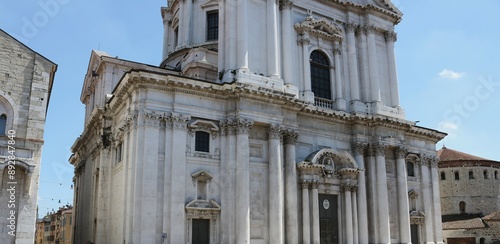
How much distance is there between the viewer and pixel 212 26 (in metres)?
33.3

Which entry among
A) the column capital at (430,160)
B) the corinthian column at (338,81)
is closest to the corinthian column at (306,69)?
the corinthian column at (338,81)

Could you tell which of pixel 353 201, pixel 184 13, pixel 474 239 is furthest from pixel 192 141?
pixel 474 239

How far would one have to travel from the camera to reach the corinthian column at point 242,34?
25.5 m

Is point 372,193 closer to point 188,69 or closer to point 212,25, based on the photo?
point 188,69

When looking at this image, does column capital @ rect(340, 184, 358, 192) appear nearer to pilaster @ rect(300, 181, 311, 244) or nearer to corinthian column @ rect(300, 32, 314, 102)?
pilaster @ rect(300, 181, 311, 244)

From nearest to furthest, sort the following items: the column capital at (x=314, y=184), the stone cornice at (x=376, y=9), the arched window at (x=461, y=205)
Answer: the column capital at (x=314, y=184) → the stone cornice at (x=376, y=9) → the arched window at (x=461, y=205)

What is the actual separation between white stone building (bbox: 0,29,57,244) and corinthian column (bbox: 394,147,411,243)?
20845 millimetres

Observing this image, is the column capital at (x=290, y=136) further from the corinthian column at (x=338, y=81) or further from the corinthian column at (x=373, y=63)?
the corinthian column at (x=373, y=63)

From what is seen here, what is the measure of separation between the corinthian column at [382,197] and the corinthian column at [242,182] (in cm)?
961

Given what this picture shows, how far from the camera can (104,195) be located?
27625 mm

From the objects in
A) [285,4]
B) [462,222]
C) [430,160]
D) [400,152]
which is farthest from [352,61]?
[462,222]

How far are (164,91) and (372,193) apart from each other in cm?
1416

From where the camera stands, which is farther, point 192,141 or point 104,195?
point 104,195

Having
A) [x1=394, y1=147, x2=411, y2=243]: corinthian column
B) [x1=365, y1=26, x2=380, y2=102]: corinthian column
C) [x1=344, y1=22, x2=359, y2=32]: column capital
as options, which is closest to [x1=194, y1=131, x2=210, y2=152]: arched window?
[x1=365, y1=26, x2=380, y2=102]: corinthian column
